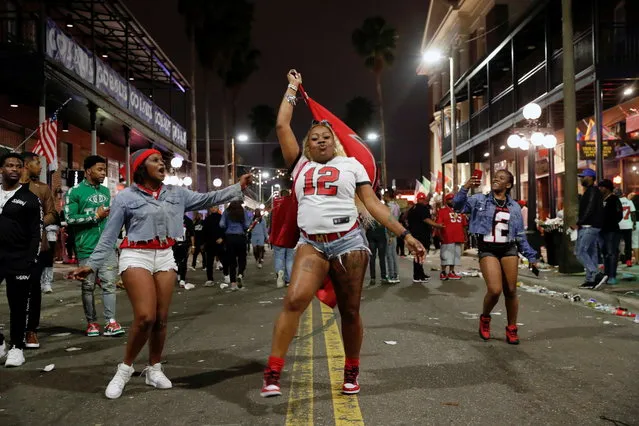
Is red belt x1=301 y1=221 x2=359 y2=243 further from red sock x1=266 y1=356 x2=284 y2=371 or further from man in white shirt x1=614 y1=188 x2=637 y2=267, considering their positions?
man in white shirt x1=614 y1=188 x2=637 y2=267

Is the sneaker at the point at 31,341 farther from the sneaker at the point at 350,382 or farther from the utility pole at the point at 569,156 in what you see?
the utility pole at the point at 569,156

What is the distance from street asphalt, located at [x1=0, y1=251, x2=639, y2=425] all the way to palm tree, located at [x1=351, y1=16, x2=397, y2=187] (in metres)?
46.7

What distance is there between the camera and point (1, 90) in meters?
17.1

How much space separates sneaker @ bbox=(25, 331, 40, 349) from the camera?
6.89 m

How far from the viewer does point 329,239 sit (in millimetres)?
4539

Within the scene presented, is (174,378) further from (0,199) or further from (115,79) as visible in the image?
(115,79)

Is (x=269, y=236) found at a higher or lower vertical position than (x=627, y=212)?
lower

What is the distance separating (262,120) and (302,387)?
290 feet

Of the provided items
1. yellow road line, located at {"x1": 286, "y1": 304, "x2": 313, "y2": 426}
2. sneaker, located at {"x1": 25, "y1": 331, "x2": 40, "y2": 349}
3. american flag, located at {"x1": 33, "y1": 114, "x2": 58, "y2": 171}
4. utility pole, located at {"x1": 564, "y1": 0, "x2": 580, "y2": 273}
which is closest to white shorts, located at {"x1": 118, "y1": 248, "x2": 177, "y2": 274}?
yellow road line, located at {"x1": 286, "y1": 304, "x2": 313, "y2": 426}

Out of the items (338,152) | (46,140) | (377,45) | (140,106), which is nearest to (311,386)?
(338,152)

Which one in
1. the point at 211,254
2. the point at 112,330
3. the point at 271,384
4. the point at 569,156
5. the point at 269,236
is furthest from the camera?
the point at 211,254

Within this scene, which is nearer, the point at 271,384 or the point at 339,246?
the point at 271,384

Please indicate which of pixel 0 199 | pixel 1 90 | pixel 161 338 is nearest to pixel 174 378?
pixel 161 338

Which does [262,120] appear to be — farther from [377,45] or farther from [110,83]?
[110,83]
